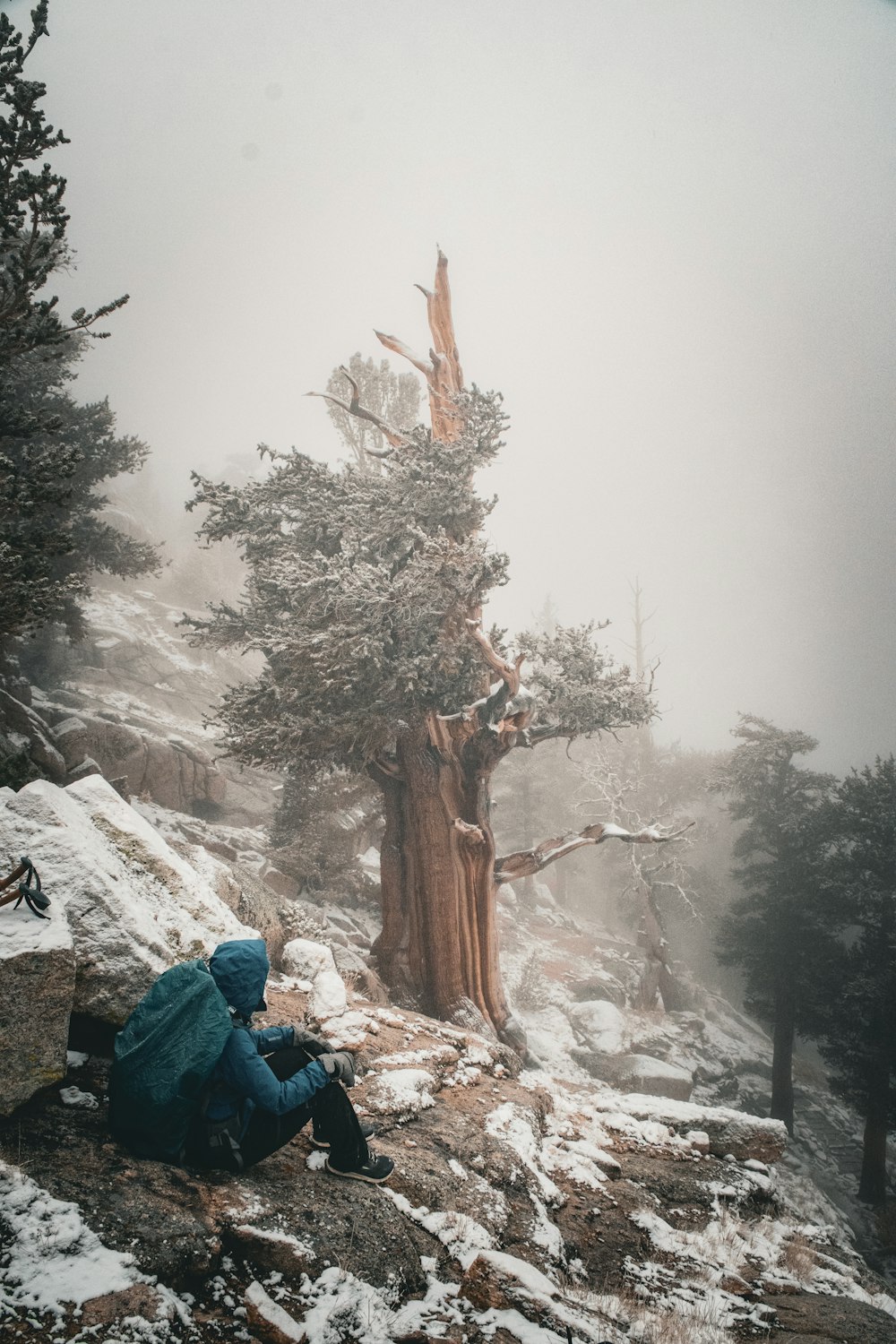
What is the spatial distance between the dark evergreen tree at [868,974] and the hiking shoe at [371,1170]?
19109 mm

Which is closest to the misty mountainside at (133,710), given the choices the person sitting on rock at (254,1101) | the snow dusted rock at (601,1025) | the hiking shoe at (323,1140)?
the person sitting on rock at (254,1101)

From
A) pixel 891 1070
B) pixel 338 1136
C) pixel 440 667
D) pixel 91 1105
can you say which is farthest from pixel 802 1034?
pixel 91 1105

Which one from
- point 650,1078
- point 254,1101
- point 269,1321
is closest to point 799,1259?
point 269,1321

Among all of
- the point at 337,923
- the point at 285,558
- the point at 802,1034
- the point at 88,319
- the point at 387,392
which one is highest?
the point at 387,392

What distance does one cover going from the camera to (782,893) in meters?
20.1

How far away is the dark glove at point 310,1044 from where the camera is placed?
11.6ft

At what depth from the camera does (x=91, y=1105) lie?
118 inches

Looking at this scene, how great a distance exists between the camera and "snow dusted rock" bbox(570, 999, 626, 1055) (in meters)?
16.2

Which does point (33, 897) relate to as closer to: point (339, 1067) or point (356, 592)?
point (339, 1067)

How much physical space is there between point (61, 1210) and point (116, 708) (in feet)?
85.0

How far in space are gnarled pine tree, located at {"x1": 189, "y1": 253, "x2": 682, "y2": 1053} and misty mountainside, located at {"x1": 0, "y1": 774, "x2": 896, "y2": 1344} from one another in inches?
102

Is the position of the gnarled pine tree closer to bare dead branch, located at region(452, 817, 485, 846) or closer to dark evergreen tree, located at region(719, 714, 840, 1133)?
bare dead branch, located at region(452, 817, 485, 846)

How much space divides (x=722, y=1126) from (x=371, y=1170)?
4538 millimetres

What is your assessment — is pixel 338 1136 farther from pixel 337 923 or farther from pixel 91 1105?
pixel 337 923
